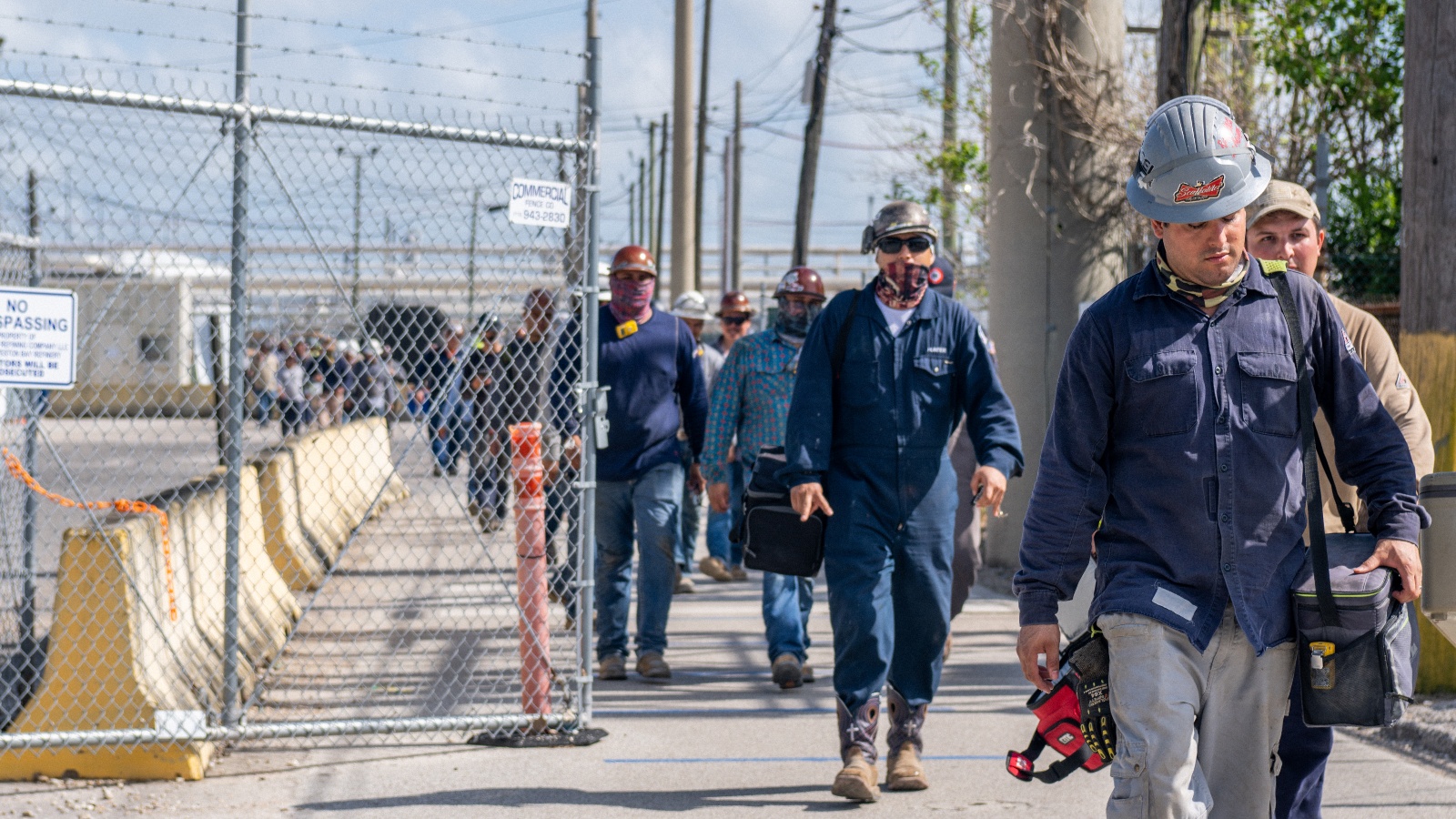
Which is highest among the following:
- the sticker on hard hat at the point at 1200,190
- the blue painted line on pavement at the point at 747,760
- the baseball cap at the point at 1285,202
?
the baseball cap at the point at 1285,202

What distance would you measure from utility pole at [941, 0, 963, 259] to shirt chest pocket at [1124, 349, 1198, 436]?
1575 cm

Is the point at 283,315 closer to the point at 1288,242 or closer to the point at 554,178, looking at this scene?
the point at 554,178

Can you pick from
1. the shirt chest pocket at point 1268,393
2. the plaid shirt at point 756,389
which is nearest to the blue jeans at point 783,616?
the plaid shirt at point 756,389

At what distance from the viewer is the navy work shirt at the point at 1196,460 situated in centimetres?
322

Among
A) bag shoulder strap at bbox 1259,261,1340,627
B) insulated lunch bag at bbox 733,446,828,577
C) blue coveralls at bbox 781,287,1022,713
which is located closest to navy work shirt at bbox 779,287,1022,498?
blue coveralls at bbox 781,287,1022,713

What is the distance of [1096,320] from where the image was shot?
340cm

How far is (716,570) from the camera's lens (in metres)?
11.4

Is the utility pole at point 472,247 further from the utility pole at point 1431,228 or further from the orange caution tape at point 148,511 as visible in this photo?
the utility pole at point 1431,228

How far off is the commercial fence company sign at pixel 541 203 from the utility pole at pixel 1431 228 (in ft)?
11.9

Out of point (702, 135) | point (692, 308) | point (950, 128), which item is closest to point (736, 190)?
point (702, 135)

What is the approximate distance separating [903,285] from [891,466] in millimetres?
667

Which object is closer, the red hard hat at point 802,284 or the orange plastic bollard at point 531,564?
the orange plastic bollard at point 531,564

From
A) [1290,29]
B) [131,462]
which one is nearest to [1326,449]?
[1290,29]

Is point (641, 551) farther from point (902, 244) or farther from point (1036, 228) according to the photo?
point (1036, 228)
